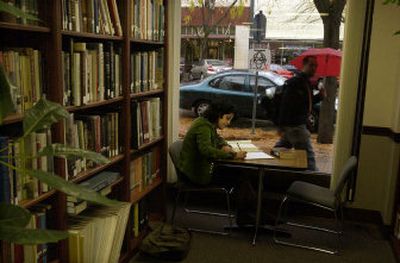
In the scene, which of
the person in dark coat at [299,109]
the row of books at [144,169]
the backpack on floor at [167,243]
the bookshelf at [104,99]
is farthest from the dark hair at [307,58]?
the backpack on floor at [167,243]

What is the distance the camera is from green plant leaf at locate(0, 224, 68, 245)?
89cm

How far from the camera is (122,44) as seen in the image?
8.80ft

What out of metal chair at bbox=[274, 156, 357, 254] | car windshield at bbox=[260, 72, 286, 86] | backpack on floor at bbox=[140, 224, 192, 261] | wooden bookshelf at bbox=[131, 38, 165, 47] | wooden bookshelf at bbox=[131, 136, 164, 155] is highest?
wooden bookshelf at bbox=[131, 38, 165, 47]

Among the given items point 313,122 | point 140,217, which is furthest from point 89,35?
point 313,122

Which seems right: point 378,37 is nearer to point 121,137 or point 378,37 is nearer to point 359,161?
point 359,161

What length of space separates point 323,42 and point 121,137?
7.51ft

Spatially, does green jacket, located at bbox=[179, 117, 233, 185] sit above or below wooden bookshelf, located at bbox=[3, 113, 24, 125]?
below

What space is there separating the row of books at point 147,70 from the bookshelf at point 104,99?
0.01m

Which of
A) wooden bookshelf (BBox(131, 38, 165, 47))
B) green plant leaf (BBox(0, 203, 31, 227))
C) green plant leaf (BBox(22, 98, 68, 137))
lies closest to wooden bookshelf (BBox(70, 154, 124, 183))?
wooden bookshelf (BBox(131, 38, 165, 47))

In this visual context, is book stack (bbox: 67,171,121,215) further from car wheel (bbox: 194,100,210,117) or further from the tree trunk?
the tree trunk

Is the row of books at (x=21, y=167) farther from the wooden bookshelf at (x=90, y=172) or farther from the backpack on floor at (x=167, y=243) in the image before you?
the backpack on floor at (x=167, y=243)

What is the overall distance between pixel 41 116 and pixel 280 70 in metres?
3.37

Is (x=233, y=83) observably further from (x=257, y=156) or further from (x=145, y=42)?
(x=145, y=42)

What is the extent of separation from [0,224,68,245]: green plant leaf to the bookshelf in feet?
2.80
